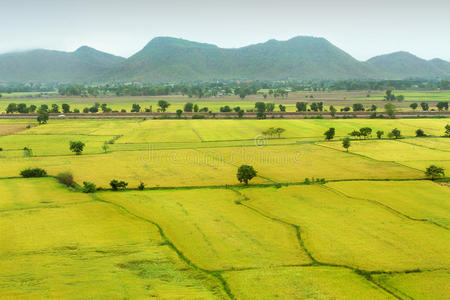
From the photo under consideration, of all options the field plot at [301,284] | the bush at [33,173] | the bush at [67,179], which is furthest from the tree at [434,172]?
the bush at [33,173]

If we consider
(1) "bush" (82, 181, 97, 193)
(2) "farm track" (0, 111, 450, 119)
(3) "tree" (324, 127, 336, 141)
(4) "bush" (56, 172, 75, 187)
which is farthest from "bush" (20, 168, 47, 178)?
(2) "farm track" (0, 111, 450, 119)

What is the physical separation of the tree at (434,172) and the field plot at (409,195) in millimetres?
3512

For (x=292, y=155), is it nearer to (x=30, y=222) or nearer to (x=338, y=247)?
(x=338, y=247)

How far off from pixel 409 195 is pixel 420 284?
2623 cm

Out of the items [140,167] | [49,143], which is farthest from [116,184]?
[49,143]

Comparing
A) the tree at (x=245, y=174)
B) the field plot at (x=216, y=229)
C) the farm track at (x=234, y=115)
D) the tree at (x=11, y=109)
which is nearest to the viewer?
the field plot at (x=216, y=229)

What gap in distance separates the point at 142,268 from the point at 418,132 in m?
95.4

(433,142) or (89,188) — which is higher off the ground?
(433,142)

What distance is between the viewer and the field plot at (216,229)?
125 ft

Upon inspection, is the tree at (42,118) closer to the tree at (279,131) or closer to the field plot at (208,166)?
the field plot at (208,166)

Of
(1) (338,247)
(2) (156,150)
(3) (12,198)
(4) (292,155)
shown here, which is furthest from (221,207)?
(2) (156,150)

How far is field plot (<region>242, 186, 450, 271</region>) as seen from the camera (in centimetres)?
3769

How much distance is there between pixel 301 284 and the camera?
3334 centimetres

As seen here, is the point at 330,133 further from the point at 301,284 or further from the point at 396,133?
the point at 301,284
